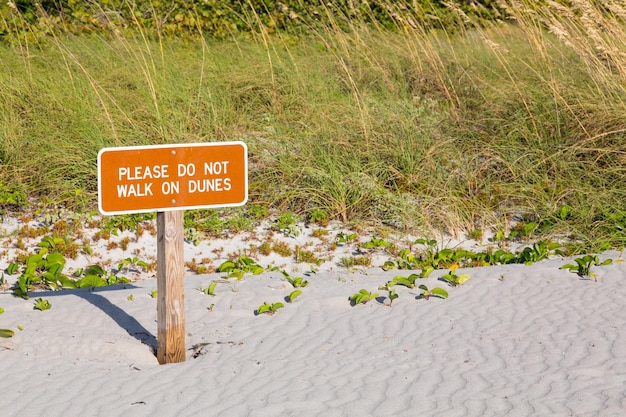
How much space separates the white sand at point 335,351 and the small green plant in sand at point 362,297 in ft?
0.15

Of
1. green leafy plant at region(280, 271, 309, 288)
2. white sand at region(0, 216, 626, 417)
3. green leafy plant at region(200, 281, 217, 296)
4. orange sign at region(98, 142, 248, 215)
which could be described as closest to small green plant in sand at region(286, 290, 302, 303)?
white sand at region(0, 216, 626, 417)

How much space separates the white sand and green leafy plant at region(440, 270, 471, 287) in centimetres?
6

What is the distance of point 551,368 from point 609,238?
234 centimetres

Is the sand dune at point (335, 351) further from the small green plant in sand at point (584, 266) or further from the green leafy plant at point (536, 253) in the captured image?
the green leafy plant at point (536, 253)

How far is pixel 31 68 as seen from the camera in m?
8.20

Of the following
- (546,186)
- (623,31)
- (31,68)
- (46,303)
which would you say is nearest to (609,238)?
(546,186)

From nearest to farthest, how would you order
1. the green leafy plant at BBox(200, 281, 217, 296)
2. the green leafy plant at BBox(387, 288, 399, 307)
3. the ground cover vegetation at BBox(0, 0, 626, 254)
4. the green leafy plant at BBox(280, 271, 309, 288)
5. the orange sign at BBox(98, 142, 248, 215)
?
the orange sign at BBox(98, 142, 248, 215), the green leafy plant at BBox(387, 288, 399, 307), the green leafy plant at BBox(200, 281, 217, 296), the green leafy plant at BBox(280, 271, 309, 288), the ground cover vegetation at BBox(0, 0, 626, 254)

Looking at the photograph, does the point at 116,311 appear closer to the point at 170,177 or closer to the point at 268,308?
the point at 268,308

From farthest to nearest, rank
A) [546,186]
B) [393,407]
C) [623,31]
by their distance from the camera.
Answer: [623,31]
[546,186]
[393,407]

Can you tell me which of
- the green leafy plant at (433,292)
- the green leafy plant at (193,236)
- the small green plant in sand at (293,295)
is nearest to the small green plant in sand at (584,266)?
the green leafy plant at (433,292)

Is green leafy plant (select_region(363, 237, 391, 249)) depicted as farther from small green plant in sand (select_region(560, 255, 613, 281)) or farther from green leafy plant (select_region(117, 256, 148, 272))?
green leafy plant (select_region(117, 256, 148, 272))

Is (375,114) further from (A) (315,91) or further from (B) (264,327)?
(B) (264,327)

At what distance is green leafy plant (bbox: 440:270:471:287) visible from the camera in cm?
536

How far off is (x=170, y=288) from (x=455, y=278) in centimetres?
190
